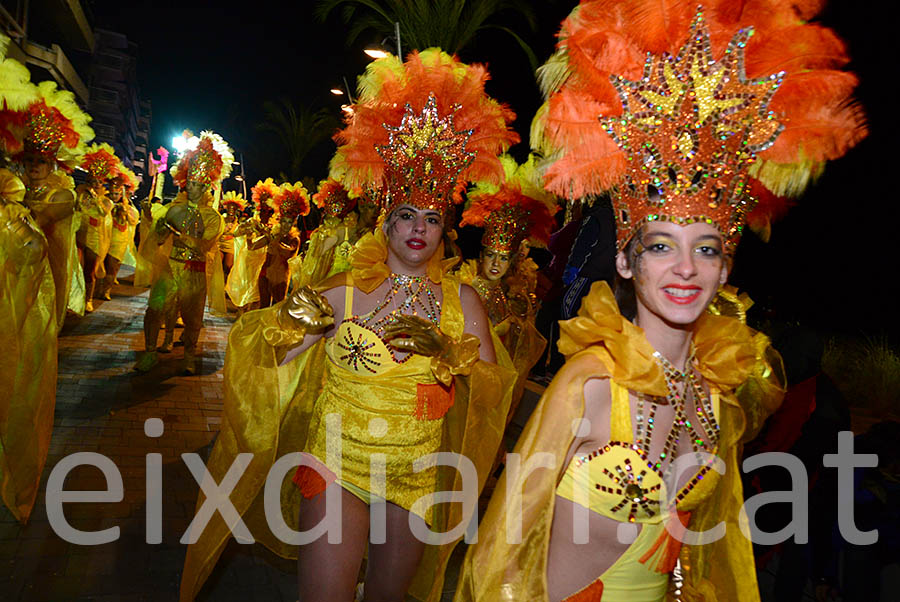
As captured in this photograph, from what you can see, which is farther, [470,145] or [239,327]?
[470,145]

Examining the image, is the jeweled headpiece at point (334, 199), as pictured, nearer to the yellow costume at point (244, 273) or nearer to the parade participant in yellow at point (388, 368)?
the yellow costume at point (244, 273)

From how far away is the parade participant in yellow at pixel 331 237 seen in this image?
8.81m

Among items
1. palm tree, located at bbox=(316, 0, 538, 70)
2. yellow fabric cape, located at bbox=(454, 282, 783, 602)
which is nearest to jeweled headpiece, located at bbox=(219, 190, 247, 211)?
palm tree, located at bbox=(316, 0, 538, 70)

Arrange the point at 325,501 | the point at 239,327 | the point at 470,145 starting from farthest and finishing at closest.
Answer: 1. the point at 470,145
2. the point at 239,327
3. the point at 325,501

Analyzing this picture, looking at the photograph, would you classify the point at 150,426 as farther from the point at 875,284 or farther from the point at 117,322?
the point at 875,284

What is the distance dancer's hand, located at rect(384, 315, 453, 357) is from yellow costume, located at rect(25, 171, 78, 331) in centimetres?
387

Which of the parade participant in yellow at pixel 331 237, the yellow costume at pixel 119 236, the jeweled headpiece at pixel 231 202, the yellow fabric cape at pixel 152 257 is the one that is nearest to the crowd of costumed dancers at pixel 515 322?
the yellow fabric cape at pixel 152 257

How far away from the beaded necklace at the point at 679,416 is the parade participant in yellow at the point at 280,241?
12482mm

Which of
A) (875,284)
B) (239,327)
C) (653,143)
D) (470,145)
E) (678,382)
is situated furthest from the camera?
(875,284)

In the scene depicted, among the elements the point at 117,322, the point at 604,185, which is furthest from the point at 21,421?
the point at 117,322

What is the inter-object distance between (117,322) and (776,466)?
11.1m

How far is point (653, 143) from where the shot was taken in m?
1.90

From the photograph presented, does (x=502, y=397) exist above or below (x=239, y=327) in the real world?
below

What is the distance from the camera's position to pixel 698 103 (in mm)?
1831
